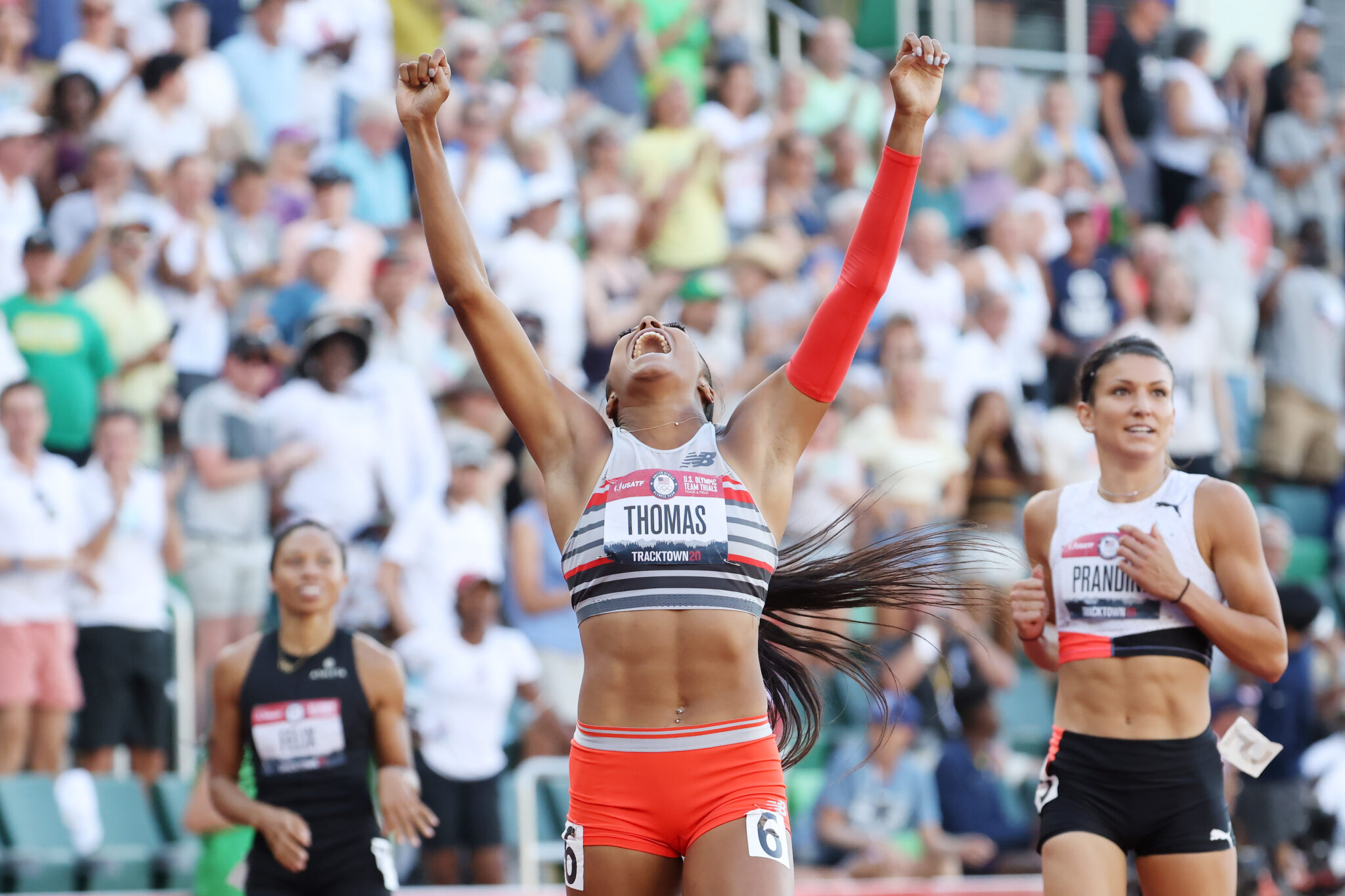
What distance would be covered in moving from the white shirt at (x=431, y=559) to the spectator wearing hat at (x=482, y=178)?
278 cm

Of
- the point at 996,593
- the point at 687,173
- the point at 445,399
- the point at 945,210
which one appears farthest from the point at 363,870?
the point at 945,210

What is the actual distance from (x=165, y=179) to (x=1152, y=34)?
996 cm

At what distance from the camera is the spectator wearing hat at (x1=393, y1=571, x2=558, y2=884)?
952 centimetres

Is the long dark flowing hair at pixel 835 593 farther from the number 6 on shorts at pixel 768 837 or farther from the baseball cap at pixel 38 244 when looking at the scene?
the baseball cap at pixel 38 244

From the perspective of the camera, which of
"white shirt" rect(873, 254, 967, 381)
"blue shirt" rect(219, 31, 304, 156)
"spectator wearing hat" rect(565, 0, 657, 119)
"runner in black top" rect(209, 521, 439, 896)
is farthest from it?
"spectator wearing hat" rect(565, 0, 657, 119)

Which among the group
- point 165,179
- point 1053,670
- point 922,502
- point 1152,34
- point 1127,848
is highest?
point 1152,34

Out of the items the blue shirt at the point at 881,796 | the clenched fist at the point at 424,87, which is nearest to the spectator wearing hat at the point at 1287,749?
the blue shirt at the point at 881,796

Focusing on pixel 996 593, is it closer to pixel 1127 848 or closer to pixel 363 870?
pixel 1127 848

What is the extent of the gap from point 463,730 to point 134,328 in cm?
312

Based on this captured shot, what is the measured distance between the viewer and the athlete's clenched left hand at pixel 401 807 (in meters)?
6.10

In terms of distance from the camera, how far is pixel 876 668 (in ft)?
34.2

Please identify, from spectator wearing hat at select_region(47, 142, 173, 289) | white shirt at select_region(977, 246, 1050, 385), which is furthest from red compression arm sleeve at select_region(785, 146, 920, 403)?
white shirt at select_region(977, 246, 1050, 385)

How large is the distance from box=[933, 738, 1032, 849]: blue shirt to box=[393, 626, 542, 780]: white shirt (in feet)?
9.05

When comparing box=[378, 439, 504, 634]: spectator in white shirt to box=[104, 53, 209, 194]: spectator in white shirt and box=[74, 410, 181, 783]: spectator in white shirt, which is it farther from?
box=[104, 53, 209, 194]: spectator in white shirt
